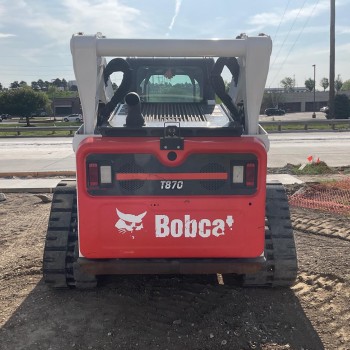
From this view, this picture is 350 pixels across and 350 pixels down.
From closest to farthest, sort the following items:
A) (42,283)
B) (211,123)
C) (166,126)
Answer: (166,126) → (211,123) → (42,283)

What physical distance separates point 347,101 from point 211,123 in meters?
46.0

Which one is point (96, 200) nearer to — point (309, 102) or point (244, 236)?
point (244, 236)

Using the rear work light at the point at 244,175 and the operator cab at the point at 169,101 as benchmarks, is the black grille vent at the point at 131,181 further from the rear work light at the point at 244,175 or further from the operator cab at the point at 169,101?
the rear work light at the point at 244,175

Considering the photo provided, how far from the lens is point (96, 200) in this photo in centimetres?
350

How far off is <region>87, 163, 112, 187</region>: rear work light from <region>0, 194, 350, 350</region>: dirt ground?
1302 millimetres

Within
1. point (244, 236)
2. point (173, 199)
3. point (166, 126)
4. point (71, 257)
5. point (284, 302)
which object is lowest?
point (284, 302)

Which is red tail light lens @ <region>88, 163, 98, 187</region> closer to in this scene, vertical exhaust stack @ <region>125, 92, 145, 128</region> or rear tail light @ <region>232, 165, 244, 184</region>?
vertical exhaust stack @ <region>125, 92, 145, 128</region>

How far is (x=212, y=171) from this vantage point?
3545 millimetres

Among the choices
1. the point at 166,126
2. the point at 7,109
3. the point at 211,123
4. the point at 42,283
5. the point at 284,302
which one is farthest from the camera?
the point at 7,109

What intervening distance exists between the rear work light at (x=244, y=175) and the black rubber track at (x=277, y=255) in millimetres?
963

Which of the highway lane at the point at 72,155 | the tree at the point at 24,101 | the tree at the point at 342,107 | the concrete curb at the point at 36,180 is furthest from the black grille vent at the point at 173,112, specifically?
the tree at the point at 24,101

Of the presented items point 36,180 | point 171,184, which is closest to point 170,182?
point 171,184

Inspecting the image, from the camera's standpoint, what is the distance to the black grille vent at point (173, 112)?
4199 mm

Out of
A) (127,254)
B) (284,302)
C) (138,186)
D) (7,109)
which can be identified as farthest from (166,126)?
(7,109)
